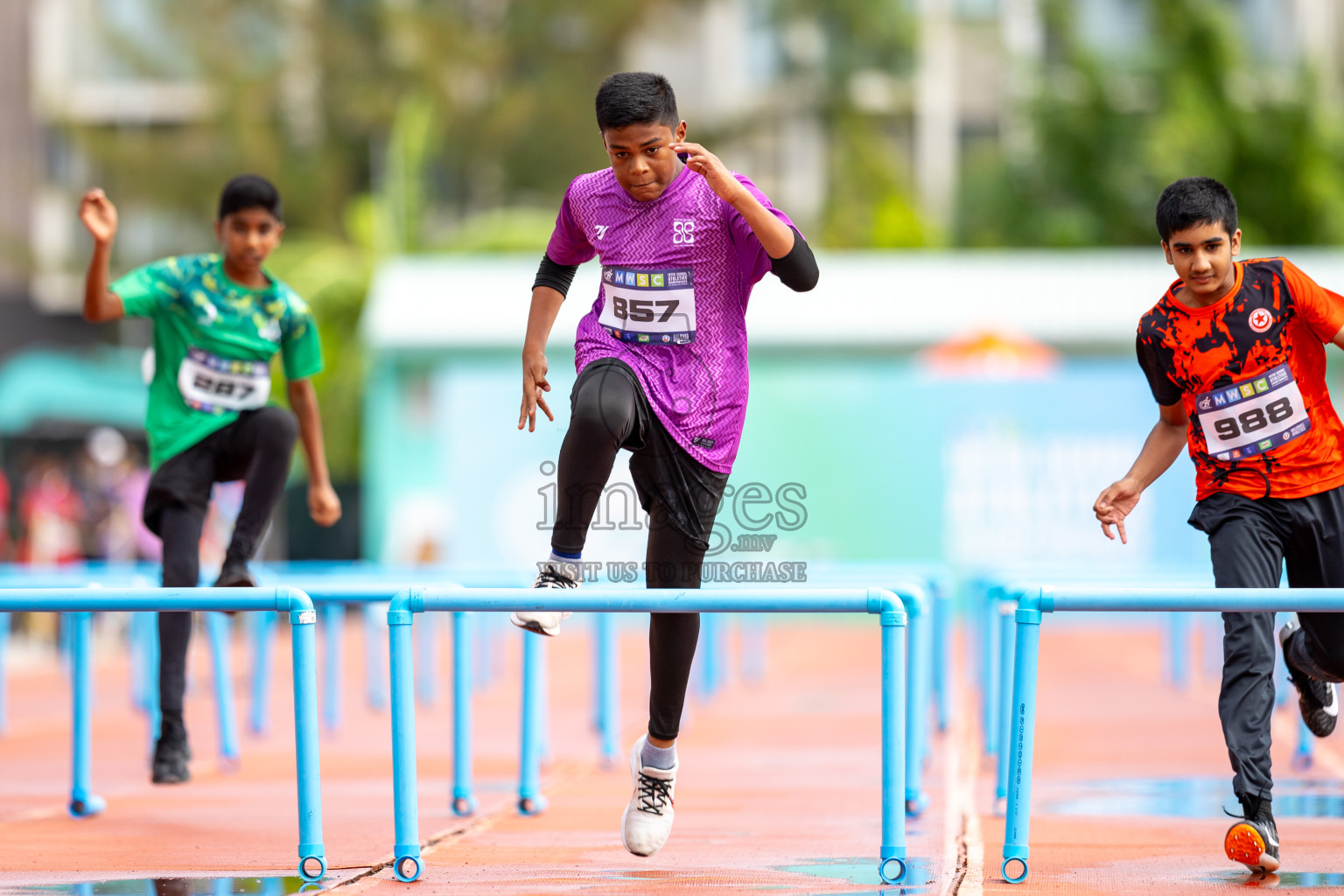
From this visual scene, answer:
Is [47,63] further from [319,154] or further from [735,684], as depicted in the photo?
[735,684]

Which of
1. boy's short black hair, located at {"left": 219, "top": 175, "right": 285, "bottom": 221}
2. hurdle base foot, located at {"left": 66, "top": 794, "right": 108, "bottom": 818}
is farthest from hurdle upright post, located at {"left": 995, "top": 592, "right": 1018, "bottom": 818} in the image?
hurdle base foot, located at {"left": 66, "top": 794, "right": 108, "bottom": 818}

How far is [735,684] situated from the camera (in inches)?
507

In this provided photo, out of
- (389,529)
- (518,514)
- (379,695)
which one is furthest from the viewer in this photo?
(389,529)

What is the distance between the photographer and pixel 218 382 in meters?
6.13

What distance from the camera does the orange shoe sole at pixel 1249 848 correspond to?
14.6 feet

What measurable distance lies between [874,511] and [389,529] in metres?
5.54

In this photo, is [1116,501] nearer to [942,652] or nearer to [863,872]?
[863,872]

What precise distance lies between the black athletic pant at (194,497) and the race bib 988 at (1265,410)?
3205 mm

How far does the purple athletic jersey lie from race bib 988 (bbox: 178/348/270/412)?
74.0 inches

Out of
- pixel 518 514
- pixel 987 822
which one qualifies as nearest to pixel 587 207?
pixel 987 822

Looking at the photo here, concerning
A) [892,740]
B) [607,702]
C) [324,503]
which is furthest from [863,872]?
[607,702]

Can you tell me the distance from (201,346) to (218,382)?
0.14 metres

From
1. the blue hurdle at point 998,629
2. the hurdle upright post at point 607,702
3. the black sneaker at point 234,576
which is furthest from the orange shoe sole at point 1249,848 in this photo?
the hurdle upright post at point 607,702

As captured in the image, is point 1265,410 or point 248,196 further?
point 248,196
